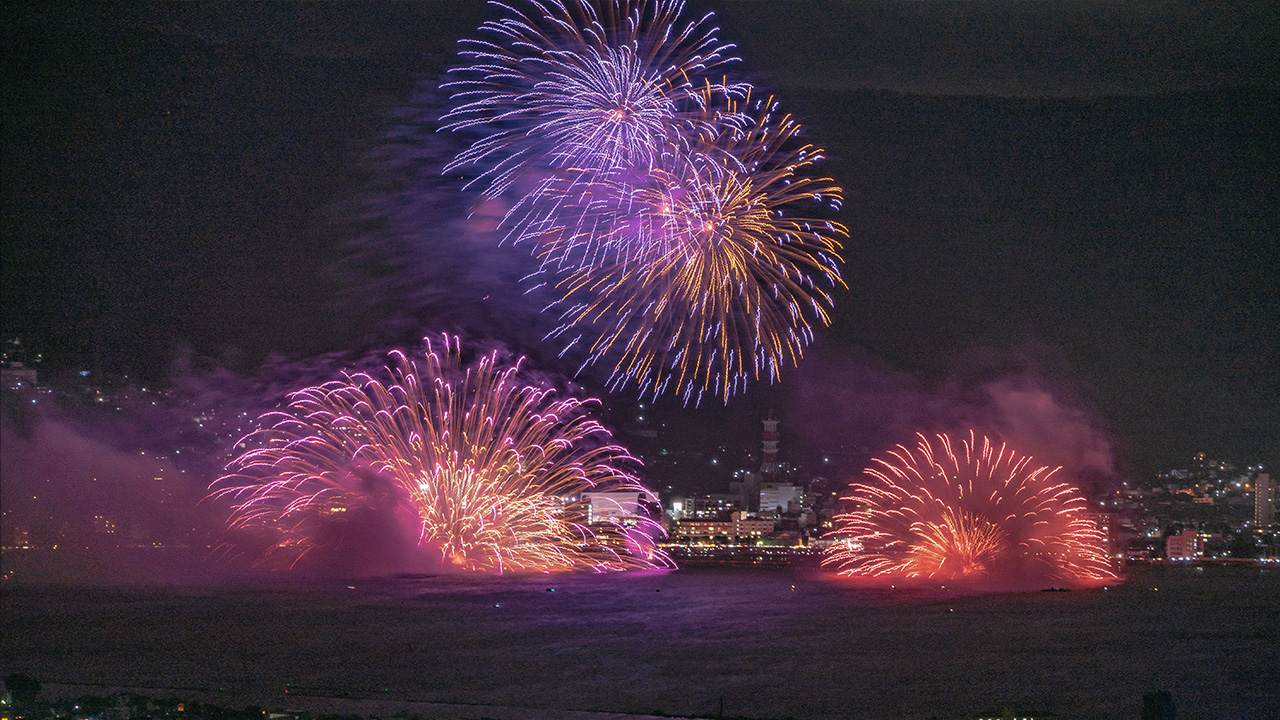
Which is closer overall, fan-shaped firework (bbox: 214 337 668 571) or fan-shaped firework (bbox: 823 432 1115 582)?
fan-shaped firework (bbox: 214 337 668 571)

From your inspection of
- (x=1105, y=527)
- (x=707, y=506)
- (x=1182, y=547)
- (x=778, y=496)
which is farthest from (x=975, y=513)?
(x=707, y=506)

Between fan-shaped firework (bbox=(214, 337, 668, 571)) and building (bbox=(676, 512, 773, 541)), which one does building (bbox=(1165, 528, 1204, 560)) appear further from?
fan-shaped firework (bbox=(214, 337, 668, 571))

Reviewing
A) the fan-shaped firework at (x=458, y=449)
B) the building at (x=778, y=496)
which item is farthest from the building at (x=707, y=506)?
the fan-shaped firework at (x=458, y=449)

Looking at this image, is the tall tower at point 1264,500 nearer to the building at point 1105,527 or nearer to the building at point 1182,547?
the building at point 1182,547

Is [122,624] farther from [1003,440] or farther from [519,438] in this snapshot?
[1003,440]

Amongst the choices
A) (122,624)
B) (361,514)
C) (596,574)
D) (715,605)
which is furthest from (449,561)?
(122,624)

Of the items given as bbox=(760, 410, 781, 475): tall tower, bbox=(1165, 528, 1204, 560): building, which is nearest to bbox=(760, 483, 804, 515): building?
bbox=(760, 410, 781, 475): tall tower
